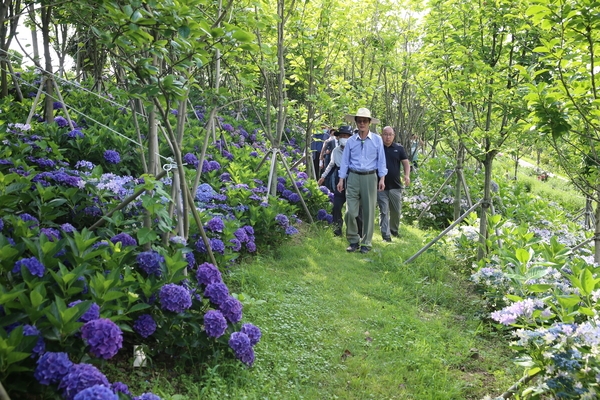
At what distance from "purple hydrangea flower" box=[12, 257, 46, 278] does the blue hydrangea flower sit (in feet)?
1.33

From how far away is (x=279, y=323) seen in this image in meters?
3.89

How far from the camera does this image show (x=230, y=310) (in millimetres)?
3064

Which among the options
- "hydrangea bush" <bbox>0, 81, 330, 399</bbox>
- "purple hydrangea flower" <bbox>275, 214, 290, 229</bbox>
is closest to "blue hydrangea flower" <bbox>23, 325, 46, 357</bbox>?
"hydrangea bush" <bbox>0, 81, 330, 399</bbox>

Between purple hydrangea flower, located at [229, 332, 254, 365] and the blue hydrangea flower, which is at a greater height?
the blue hydrangea flower

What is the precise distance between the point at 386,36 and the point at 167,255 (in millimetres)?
7445

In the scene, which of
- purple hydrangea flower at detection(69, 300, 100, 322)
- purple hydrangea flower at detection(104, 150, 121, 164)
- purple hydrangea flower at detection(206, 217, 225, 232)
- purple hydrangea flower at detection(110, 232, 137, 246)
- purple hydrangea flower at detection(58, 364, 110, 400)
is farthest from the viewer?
purple hydrangea flower at detection(104, 150, 121, 164)

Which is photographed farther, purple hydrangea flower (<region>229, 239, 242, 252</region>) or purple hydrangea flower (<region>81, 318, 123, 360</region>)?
purple hydrangea flower (<region>229, 239, 242, 252</region>)

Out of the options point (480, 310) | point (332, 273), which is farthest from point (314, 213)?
point (480, 310)

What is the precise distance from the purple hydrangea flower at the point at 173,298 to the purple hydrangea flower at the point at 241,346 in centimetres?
38

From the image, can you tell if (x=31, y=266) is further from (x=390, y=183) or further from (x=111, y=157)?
(x=390, y=183)

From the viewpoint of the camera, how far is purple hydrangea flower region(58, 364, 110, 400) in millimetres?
1959

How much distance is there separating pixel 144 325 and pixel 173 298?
213 mm

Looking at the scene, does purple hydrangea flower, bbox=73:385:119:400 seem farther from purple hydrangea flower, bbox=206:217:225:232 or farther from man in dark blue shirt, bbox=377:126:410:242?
man in dark blue shirt, bbox=377:126:410:242

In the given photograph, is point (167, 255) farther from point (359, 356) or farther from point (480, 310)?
point (480, 310)
